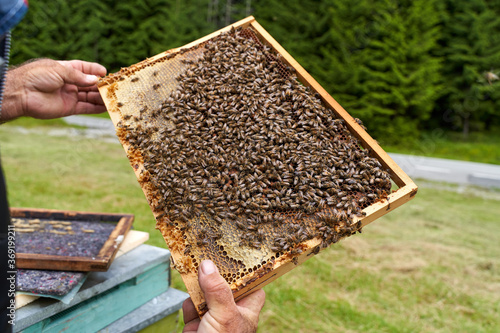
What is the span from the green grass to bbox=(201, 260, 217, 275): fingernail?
2241 cm

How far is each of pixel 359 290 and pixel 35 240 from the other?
472 cm

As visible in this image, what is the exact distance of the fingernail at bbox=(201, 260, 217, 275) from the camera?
8.21ft

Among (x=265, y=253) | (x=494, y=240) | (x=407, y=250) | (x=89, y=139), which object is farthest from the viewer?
(x=89, y=139)

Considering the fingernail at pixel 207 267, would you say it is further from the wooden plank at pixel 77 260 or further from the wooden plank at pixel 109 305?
the wooden plank at pixel 109 305

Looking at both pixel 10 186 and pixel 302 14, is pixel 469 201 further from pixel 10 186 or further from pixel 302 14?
pixel 302 14

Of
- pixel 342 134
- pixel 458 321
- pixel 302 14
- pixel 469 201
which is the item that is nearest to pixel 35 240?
pixel 342 134

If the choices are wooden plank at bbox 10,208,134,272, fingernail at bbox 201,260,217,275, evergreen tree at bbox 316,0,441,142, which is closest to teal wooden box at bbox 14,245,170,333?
wooden plank at bbox 10,208,134,272

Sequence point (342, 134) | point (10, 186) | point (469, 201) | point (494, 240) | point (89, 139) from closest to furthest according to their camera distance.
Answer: point (342, 134) → point (494, 240) → point (10, 186) → point (469, 201) → point (89, 139)

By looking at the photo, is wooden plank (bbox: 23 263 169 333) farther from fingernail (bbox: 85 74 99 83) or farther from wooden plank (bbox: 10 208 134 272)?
fingernail (bbox: 85 74 99 83)

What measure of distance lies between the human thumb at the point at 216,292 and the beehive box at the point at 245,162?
12 cm

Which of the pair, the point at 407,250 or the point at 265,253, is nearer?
the point at 265,253

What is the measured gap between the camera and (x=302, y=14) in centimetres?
2912

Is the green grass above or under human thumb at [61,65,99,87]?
under

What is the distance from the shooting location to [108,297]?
145 inches
